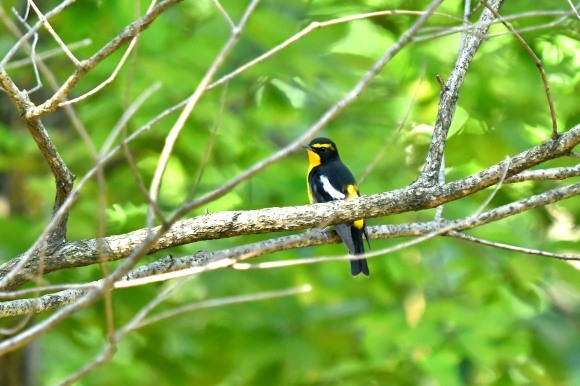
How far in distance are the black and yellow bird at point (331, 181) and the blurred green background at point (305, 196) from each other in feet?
0.59

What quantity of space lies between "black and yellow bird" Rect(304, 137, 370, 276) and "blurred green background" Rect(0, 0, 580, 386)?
0.59ft

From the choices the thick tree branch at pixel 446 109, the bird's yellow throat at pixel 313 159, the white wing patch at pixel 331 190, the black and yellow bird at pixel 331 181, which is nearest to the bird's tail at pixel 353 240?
the black and yellow bird at pixel 331 181

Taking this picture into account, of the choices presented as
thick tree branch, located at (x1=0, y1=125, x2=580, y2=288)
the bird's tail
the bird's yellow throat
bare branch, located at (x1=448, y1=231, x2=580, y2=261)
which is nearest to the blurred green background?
the bird's yellow throat

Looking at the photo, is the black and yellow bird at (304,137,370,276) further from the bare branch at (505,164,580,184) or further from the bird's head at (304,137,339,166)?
the bare branch at (505,164,580,184)

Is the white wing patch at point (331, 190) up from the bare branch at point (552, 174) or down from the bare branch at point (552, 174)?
up

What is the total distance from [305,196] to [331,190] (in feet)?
2.07

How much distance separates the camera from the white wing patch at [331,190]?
6.15m

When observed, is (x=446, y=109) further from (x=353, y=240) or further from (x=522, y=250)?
(x=353, y=240)

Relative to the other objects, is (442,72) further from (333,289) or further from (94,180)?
(94,180)

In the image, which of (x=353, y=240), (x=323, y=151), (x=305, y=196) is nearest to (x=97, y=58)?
(x=353, y=240)

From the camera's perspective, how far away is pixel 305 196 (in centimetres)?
682

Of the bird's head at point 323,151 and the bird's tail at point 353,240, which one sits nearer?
the bird's tail at point 353,240

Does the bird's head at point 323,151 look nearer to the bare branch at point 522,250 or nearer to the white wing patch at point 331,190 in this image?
the white wing patch at point 331,190

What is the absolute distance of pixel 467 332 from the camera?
6.38m
